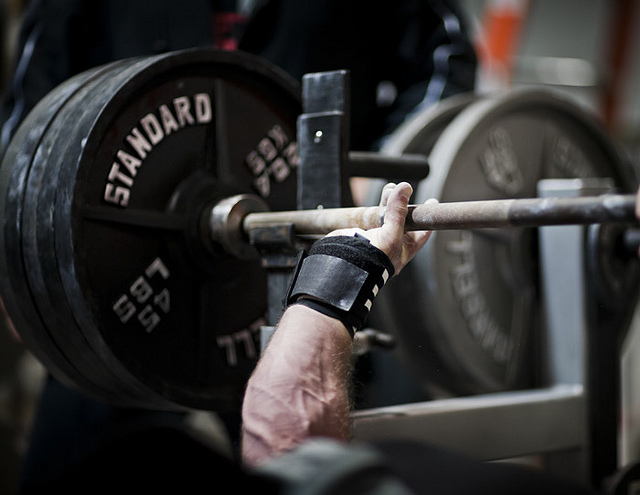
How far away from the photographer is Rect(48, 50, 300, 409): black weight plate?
Answer: 0.99m

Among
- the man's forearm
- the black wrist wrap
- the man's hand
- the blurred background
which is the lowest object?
the man's forearm

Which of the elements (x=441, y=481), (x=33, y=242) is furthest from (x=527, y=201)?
(x=33, y=242)

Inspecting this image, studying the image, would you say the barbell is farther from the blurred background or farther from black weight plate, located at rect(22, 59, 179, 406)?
the blurred background

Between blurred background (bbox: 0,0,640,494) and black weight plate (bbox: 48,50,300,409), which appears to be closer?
black weight plate (bbox: 48,50,300,409)

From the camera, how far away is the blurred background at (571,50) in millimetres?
4180

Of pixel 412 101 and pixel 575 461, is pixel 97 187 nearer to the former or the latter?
pixel 575 461

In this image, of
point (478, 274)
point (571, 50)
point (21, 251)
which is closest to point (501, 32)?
point (571, 50)

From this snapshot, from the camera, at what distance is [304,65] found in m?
1.60

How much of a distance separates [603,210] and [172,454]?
466 mm

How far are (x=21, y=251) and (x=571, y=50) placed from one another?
422 cm

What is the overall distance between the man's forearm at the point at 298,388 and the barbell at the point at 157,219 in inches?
6.4

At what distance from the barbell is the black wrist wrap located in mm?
65

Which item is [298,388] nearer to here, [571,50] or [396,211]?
[396,211]

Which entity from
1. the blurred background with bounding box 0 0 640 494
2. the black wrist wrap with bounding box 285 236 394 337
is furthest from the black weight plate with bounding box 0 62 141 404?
the blurred background with bounding box 0 0 640 494
